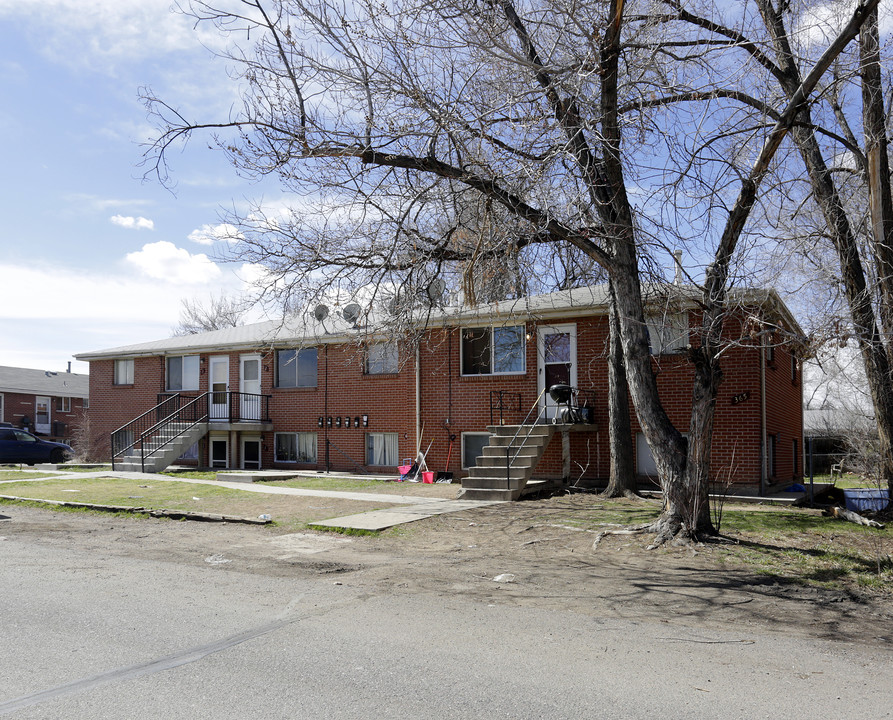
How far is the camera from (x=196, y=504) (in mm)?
13805

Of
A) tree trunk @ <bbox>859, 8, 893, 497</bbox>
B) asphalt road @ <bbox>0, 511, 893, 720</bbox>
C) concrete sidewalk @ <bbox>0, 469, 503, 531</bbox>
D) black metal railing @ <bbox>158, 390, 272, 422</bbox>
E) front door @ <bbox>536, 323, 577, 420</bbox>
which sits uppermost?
tree trunk @ <bbox>859, 8, 893, 497</bbox>

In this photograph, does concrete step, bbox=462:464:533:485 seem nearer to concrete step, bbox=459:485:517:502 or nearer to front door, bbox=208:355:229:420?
concrete step, bbox=459:485:517:502

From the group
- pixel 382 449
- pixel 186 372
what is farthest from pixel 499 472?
pixel 186 372

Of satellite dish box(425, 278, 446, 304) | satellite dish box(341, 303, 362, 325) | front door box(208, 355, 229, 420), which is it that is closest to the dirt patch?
satellite dish box(341, 303, 362, 325)

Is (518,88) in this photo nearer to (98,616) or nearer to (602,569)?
(602,569)

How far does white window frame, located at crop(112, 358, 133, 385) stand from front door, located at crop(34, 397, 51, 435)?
23683 millimetres

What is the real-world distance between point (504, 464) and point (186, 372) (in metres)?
14.7

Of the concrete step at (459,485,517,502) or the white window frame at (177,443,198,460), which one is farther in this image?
the white window frame at (177,443,198,460)

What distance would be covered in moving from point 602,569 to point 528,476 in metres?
6.94

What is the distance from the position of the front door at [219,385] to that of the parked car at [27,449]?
7658 millimetres

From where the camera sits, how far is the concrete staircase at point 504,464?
14578 mm

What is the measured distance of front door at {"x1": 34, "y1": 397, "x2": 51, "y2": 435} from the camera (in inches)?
1844

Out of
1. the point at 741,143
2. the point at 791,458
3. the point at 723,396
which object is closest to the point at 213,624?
the point at 741,143

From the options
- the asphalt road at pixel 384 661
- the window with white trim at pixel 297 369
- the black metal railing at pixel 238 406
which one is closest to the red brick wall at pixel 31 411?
the black metal railing at pixel 238 406
